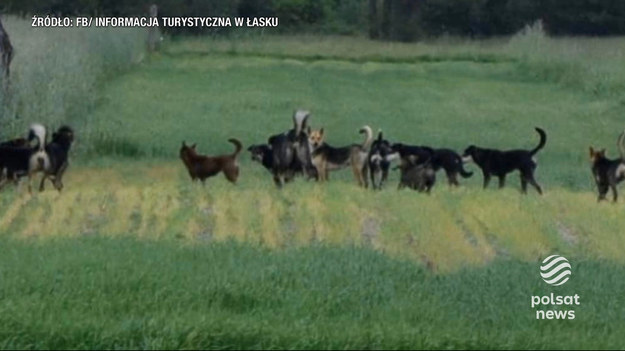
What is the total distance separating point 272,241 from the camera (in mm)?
11906

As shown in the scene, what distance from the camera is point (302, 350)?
815 cm

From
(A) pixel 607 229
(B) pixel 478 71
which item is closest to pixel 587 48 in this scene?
(B) pixel 478 71

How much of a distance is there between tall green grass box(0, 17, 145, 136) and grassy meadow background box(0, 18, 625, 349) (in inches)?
2.0

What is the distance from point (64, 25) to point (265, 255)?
60.0ft

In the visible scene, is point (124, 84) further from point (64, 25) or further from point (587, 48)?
point (587, 48)

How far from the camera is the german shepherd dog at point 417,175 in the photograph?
50.4 ft

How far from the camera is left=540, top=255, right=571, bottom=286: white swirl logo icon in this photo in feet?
32.7

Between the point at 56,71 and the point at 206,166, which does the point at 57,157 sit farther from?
the point at 56,71

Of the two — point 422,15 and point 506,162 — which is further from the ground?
point 422,15

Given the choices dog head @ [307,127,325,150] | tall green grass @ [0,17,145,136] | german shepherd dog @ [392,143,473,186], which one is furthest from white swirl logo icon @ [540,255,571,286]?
tall green grass @ [0,17,145,136]

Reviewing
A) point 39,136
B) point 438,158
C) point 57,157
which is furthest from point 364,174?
point 39,136

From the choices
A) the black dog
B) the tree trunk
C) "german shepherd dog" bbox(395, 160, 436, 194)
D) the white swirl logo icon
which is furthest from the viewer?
the tree trunk

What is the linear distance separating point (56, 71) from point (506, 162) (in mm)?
8776

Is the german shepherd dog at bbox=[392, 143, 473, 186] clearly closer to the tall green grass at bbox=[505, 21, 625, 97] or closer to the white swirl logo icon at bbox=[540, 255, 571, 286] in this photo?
the white swirl logo icon at bbox=[540, 255, 571, 286]
